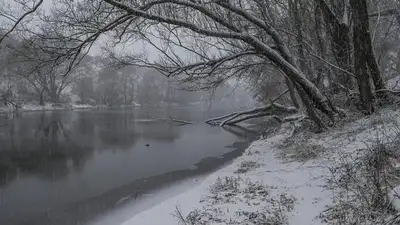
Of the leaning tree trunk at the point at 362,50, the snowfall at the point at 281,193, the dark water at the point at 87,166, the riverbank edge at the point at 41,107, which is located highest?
the leaning tree trunk at the point at 362,50

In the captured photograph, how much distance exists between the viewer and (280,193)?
537 cm

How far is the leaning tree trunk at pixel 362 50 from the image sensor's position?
8.03 meters

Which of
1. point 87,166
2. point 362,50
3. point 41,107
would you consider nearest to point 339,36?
point 362,50

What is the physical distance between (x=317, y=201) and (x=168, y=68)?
7.36 metres

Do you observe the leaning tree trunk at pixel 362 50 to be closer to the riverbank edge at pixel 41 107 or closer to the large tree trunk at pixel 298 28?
the large tree trunk at pixel 298 28

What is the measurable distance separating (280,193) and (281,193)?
0.03 m

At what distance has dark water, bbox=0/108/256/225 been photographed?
7046mm

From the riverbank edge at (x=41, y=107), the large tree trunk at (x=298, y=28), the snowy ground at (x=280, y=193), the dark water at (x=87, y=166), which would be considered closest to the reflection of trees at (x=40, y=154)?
the dark water at (x=87, y=166)

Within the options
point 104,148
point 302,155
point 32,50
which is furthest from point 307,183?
point 104,148

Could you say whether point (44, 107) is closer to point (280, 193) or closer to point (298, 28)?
point (298, 28)

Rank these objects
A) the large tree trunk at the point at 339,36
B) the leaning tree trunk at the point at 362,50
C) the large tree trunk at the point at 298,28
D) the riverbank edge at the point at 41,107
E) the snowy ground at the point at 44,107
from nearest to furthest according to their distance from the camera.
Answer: the leaning tree trunk at the point at 362,50 < the large tree trunk at the point at 339,36 < the large tree trunk at the point at 298,28 < the riverbank edge at the point at 41,107 < the snowy ground at the point at 44,107

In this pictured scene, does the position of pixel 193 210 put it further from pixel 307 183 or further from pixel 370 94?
pixel 370 94

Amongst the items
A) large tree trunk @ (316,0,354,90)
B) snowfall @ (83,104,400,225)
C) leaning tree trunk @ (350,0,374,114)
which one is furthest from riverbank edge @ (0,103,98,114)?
leaning tree trunk @ (350,0,374,114)

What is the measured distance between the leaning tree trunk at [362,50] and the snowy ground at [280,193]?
683mm
